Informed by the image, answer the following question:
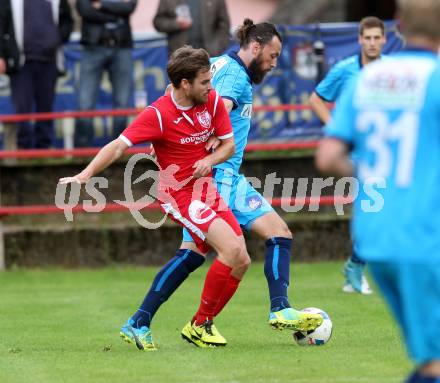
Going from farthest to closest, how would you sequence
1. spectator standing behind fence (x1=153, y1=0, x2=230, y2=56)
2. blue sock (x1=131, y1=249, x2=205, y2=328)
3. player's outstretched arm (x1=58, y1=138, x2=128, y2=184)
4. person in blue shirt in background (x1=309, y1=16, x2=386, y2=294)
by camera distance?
1. spectator standing behind fence (x1=153, y1=0, x2=230, y2=56)
2. person in blue shirt in background (x1=309, y1=16, x2=386, y2=294)
3. blue sock (x1=131, y1=249, x2=205, y2=328)
4. player's outstretched arm (x1=58, y1=138, x2=128, y2=184)

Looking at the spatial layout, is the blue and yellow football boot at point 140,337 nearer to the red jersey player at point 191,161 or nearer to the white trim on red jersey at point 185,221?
the red jersey player at point 191,161

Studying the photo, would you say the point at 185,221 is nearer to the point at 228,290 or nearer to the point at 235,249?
the point at 235,249

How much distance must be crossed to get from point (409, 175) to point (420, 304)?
0.48 meters

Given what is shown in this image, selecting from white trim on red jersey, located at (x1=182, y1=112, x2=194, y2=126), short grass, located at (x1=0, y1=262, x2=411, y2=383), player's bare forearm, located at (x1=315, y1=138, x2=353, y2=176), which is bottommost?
short grass, located at (x1=0, y1=262, x2=411, y2=383)

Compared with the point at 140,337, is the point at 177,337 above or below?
below

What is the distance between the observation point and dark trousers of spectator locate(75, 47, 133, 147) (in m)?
12.9

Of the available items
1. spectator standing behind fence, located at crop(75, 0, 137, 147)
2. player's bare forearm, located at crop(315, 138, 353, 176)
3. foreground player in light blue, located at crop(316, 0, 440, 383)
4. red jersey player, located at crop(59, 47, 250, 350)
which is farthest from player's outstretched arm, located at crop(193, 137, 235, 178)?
spectator standing behind fence, located at crop(75, 0, 137, 147)

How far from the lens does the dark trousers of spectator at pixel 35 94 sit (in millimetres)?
12859

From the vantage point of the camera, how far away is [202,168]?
24.5 ft

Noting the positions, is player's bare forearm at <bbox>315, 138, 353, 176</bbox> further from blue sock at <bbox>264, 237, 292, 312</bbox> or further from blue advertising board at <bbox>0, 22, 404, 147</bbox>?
blue advertising board at <bbox>0, 22, 404, 147</bbox>

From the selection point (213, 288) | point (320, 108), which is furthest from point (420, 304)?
point (320, 108)

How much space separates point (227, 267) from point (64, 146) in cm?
610

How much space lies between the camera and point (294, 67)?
1379 centimetres

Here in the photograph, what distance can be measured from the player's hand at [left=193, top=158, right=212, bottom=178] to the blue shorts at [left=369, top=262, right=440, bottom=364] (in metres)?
3.21
